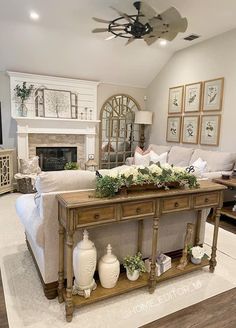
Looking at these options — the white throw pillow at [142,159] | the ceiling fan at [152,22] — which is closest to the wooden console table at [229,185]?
the white throw pillow at [142,159]

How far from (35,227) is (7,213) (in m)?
2.38

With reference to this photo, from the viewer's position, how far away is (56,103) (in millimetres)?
5699

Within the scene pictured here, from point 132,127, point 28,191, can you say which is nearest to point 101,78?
point 132,127

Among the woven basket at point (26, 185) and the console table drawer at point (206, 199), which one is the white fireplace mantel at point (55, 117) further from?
the console table drawer at point (206, 199)

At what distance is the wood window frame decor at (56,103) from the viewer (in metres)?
5.60

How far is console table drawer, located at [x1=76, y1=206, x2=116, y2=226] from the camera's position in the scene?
1.72m

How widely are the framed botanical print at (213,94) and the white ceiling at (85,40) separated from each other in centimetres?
90

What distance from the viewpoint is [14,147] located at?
18.0 ft

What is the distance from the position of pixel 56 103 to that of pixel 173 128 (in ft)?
9.42

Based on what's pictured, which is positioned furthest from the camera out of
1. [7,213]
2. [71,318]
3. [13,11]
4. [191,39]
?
[191,39]

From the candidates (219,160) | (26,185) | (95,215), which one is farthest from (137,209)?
(26,185)

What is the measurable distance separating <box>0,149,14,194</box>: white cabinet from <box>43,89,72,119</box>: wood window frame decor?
1.29 meters

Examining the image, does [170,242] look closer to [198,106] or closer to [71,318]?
[71,318]

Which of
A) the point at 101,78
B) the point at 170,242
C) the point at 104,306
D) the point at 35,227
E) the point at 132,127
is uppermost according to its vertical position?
the point at 101,78
